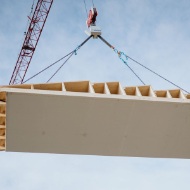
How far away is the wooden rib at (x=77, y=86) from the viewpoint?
1077cm

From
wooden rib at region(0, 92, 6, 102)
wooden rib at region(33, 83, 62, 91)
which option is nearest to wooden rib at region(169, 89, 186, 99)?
wooden rib at region(33, 83, 62, 91)

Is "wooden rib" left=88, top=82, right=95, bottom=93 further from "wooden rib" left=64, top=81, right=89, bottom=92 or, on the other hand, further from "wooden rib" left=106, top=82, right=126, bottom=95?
"wooden rib" left=106, top=82, right=126, bottom=95

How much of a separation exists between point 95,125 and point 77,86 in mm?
1504

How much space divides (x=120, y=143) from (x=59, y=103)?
3.16 metres

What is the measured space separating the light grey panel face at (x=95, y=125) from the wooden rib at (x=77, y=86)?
89 centimetres

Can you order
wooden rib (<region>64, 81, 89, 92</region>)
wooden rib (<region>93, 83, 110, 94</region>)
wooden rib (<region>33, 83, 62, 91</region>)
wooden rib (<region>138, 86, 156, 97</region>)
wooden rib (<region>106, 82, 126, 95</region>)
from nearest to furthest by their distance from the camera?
wooden rib (<region>33, 83, 62, 91</region>)
wooden rib (<region>64, 81, 89, 92</region>)
wooden rib (<region>93, 83, 110, 94</region>)
wooden rib (<region>106, 82, 126, 95</region>)
wooden rib (<region>138, 86, 156, 97</region>)

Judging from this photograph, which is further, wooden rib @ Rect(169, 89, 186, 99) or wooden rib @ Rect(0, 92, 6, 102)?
wooden rib @ Rect(169, 89, 186, 99)

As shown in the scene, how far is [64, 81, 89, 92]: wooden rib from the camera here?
10.8m

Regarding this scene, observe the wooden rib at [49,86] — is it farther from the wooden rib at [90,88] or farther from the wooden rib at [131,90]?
the wooden rib at [131,90]

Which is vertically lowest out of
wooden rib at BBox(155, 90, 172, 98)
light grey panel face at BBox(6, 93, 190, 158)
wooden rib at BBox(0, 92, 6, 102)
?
light grey panel face at BBox(6, 93, 190, 158)

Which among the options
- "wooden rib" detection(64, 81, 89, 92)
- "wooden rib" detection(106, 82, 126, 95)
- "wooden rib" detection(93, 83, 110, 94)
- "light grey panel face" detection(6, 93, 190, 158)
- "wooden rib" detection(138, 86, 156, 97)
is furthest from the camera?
"wooden rib" detection(138, 86, 156, 97)

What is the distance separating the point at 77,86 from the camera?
10969mm

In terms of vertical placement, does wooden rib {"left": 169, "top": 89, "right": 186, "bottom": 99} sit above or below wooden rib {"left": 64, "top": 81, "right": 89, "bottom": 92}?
below

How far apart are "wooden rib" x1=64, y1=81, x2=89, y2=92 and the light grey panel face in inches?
34.9
